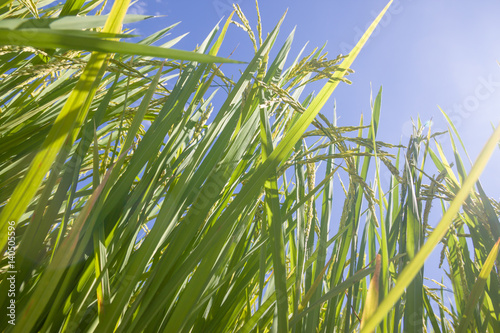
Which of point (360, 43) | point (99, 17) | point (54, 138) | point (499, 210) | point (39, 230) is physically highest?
point (99, 17)

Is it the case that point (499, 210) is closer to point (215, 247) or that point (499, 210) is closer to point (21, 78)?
point (215, 247)

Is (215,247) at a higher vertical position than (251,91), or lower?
lower

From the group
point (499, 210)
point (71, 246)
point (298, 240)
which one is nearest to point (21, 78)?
point (71, 246)

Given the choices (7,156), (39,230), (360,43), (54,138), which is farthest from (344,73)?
(7,156)

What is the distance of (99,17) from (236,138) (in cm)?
38

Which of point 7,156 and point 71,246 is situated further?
point 7,156

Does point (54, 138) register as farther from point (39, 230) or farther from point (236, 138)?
point (236, 138)

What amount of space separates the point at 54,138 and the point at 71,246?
0.67 feet

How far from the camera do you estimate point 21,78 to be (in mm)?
1017

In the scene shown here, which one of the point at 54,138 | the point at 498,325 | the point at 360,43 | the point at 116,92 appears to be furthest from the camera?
the point at 116,92

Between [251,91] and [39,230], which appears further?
[251,91]

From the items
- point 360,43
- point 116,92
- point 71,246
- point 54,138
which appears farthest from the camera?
point 116,92

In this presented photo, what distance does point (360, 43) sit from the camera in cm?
67

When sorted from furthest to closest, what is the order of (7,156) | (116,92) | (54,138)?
(116,92) → (7,156) → (54,138)
